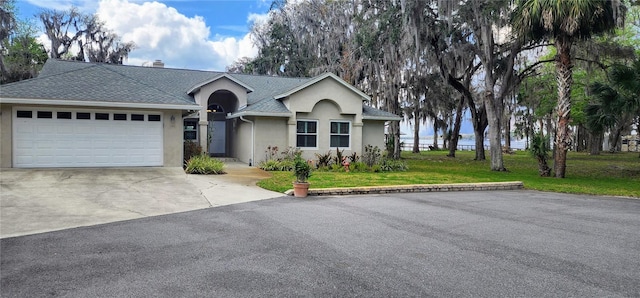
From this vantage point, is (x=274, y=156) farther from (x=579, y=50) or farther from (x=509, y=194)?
(x=579, y=50)

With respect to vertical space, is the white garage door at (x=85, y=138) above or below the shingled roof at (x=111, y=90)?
below

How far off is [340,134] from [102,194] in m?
11.7

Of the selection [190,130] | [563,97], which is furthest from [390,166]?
[190,130]

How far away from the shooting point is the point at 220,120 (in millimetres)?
22328

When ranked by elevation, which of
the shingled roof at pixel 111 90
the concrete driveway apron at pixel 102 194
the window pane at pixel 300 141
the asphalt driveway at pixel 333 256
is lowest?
the asphalt driveway at pixel 333 256

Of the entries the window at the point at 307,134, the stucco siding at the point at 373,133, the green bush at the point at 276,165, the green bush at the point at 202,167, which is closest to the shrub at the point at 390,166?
the stucco siding at the point at 373,133

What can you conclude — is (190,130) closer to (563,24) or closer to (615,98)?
(563,24)

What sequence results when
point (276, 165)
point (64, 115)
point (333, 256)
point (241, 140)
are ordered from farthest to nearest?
point (241, 140) → point (276, 165) → point (64, 115) → point (333, 256)

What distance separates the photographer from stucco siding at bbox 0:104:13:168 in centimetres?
1299

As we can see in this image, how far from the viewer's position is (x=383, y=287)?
404 cm

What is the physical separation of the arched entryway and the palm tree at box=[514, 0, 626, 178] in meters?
14.0

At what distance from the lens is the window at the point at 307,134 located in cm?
1858

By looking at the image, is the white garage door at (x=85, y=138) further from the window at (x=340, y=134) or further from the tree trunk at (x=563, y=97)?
the tree trunk at (x=563, y=97)

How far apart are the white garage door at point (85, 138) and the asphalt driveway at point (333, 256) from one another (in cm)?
806
